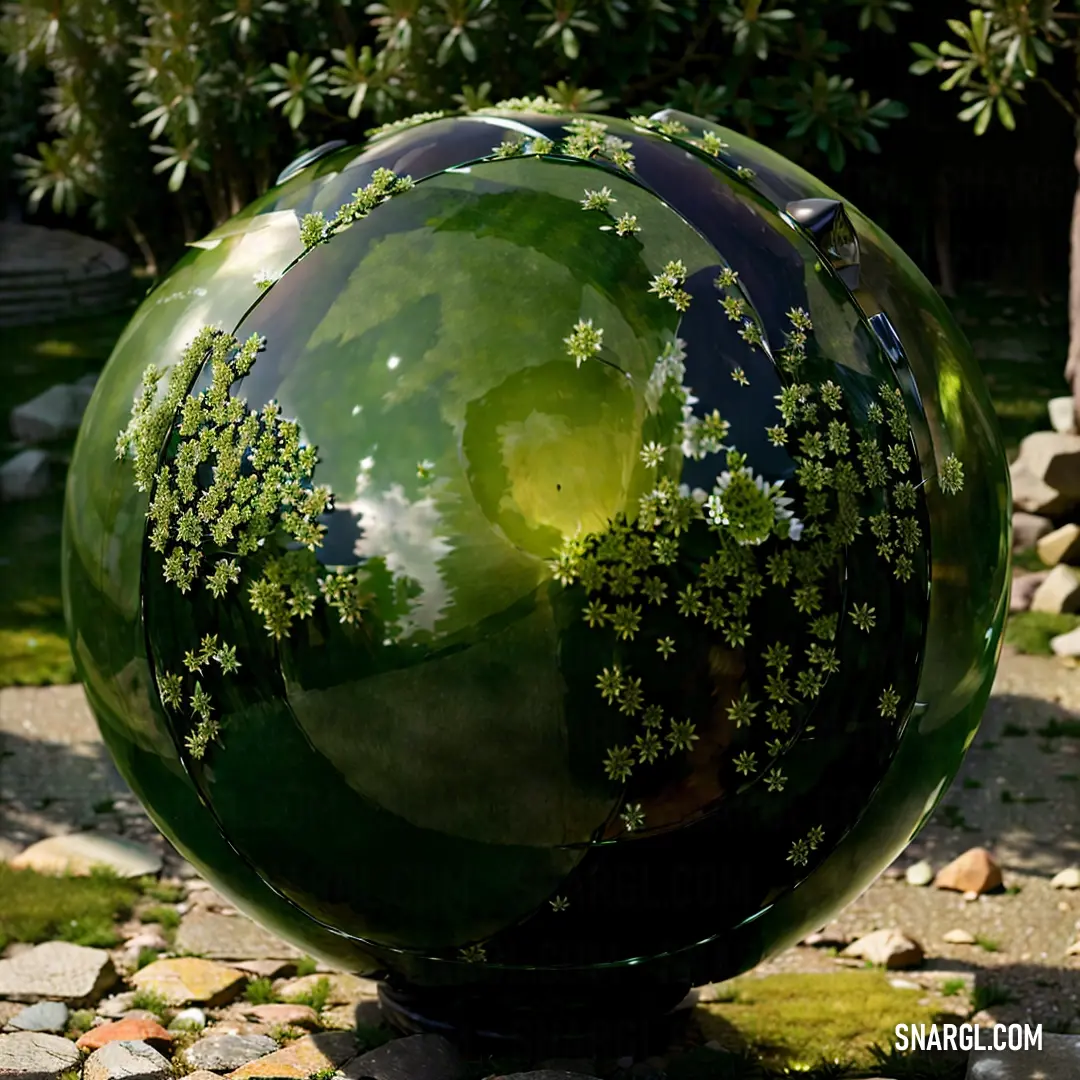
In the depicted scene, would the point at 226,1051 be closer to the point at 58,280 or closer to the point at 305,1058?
the point at 305,1058

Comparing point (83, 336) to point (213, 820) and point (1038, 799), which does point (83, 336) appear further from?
point (213, 820)

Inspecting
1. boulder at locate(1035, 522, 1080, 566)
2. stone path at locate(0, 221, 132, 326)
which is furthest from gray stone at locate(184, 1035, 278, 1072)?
stone path at locate(0, 221, 132, 326)

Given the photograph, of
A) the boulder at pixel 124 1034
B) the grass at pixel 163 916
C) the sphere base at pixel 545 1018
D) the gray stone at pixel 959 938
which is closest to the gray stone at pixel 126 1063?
the boulder at pixel 124 1034

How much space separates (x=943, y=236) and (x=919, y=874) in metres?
8.76

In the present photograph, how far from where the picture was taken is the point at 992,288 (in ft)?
44.3

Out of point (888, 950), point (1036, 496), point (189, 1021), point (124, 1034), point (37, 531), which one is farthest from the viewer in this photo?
point (37, 531)

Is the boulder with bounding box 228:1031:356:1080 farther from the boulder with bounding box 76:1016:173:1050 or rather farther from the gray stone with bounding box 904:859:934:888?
the gray stone with bounding box 904:859:934:888

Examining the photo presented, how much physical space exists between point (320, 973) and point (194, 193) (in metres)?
11.7

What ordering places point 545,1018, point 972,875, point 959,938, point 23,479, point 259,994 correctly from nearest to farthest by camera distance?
point 545,1018
point 259,994
point 959,938
point 972,875
point 23,479

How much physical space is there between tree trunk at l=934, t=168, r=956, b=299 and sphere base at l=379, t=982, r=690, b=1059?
10.6 meters

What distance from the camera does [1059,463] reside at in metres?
8.55

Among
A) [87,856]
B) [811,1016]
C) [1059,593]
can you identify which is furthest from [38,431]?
[811,1016]

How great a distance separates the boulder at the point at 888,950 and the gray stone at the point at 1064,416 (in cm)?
499

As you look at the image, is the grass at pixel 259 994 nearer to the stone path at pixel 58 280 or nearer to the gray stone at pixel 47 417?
the gray stone at pixel 47 417
